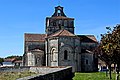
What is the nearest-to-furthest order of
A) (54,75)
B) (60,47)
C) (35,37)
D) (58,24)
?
(54,75)
(60,47)
(58,24)
(35,37)

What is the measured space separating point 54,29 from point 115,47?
4255 cm

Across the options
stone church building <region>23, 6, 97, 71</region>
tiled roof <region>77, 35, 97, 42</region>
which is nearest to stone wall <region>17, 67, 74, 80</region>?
stone church building <region>23, 6, 97, 71</region>

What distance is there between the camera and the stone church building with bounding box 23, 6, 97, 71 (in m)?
61.8

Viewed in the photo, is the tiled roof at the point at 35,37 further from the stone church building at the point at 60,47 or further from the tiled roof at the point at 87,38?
the tiled roof at the point at 87,38

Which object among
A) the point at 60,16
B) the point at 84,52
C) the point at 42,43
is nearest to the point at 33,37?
the point at 42,43

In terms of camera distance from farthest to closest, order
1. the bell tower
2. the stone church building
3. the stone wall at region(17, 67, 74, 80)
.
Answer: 1. the bell tower
2. the stone church building
3. the stone wall at region(17, 67, 74, 80)

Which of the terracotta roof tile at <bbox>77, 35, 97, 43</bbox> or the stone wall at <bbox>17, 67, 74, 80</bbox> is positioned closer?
the stone wall at <bbox>17, 67, 74, 80</bbox>

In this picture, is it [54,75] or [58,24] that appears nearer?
[54,75]

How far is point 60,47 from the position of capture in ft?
202

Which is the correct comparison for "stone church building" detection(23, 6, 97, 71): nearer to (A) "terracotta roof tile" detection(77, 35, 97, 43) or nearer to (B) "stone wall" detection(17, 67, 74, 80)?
(A) "terracotta roof tile" detection(77, 35, 97, 43)

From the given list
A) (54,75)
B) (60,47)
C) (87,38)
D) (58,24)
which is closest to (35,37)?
(58,24)

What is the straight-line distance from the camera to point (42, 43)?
70875 millimetres

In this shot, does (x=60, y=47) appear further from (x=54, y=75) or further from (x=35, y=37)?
(x=54, y=75)

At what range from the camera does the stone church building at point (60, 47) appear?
61.8 meters
